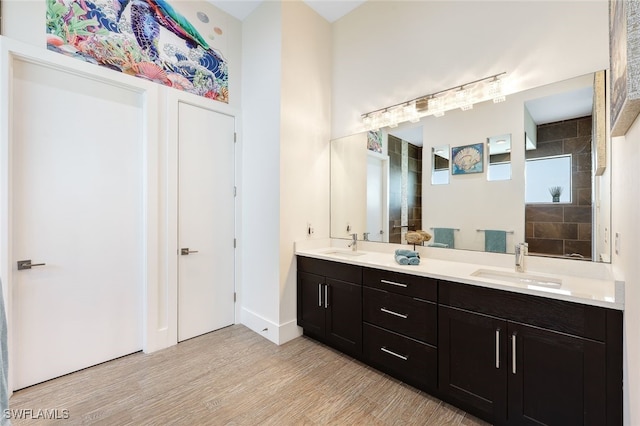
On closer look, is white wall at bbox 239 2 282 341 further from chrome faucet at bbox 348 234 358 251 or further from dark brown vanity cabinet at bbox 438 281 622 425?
dark brown vanity cabinet at bbox 438 281 622 425

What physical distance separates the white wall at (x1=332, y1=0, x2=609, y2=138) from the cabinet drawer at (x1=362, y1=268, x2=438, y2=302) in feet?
5.36

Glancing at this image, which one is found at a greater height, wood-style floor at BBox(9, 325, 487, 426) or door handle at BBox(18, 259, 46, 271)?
door handle at BBox(18, 259, 46, 271)

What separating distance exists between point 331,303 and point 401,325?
74cm

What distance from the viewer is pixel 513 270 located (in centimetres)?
200

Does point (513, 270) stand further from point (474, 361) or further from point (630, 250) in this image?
point (630, 250)

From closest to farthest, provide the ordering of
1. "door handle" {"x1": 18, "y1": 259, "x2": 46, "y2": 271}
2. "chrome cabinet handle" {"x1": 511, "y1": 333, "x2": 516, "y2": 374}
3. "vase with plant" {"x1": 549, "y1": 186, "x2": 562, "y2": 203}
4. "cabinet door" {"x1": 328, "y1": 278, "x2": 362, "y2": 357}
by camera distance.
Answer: "chrome cabinet handle" {"x1": 511, "y1": 333, "x2": 516, "y2": 374}
"vase with plant" {"x1": 549, "y1": 186, "x2": 562, "y2": 203}
"door handle" {"x1": 18, "y1": 259, "x2": 46, "y2": 271}
"cabinet door" {"x1": 328, "y1": 278, "x2": 362, "y2": 357}

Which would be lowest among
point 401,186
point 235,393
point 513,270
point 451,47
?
point 235,393

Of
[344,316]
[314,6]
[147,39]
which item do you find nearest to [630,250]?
[344,316]

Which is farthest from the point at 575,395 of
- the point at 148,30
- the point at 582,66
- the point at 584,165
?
the point at 148,30

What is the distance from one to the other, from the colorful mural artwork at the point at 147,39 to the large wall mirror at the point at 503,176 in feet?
6.33

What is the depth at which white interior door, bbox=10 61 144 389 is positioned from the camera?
2018 millimetres

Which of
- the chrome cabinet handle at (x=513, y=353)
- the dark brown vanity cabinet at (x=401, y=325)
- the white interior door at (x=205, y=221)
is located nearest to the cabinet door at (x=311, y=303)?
the dark brown vanity cabinet at (x=401, y=325)

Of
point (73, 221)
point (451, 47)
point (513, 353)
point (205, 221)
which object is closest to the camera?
point (513, 353)

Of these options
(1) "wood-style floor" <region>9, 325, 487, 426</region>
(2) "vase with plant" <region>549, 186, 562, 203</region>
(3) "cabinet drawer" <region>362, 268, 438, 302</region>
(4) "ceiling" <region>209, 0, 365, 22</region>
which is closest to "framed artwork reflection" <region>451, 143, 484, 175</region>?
(2) "vase with plant" <region>549, 186, 562, 203</region>
